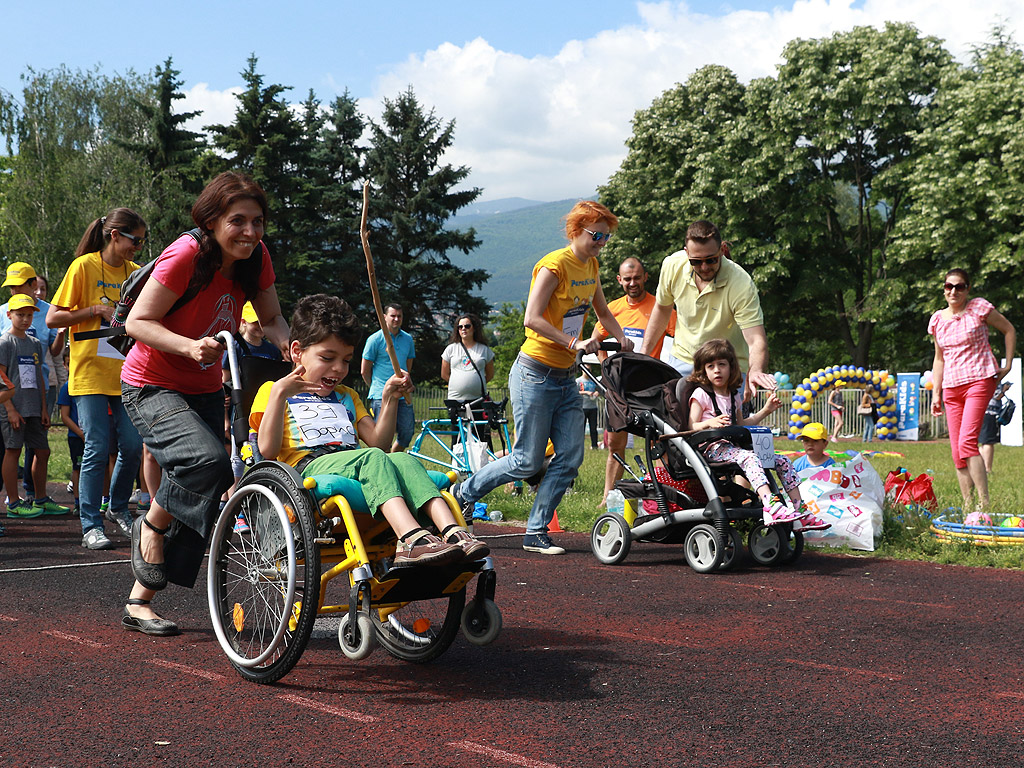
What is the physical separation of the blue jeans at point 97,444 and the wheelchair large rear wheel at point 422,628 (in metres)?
3.58

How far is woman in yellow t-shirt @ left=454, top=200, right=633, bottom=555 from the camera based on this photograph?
23.7 feet

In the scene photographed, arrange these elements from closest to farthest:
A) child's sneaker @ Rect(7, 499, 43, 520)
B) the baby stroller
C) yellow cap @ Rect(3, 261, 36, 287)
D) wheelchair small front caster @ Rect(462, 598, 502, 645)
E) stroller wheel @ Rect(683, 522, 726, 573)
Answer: wheelchair small front caster @ Rect(462, 598, 502, 645) → stroller wheel @ Rect(683, 522, 726, 573) → the baby stroller → yellow cap @ Rect(3, 261, 36, 287) → child's sneaker @ Rect(7, 499, 43, 520)

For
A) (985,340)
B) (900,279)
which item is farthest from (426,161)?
(985,340)

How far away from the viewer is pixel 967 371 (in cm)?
896

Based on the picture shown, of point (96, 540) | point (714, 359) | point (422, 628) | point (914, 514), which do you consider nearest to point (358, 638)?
point (422, 628)

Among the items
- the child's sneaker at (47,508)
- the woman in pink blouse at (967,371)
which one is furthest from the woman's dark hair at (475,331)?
the woman in pink blouse at (967,371)

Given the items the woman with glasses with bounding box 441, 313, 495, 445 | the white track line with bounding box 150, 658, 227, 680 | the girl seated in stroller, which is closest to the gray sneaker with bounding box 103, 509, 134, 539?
the white track line with bounding box 150, 658, 227, 680

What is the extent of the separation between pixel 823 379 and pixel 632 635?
26252 millimetres

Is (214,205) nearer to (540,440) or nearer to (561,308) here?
(561,308)

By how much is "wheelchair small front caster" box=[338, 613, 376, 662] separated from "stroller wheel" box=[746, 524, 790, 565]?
3465 mm

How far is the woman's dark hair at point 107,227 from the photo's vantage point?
725 cm

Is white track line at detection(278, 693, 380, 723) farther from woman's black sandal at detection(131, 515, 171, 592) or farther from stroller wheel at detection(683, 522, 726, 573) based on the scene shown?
stroller wheel at detection(683, 522, 726, 573)

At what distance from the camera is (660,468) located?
7301mm

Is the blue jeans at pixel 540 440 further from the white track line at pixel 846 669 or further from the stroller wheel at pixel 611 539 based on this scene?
the white track line at pixel 846 669
